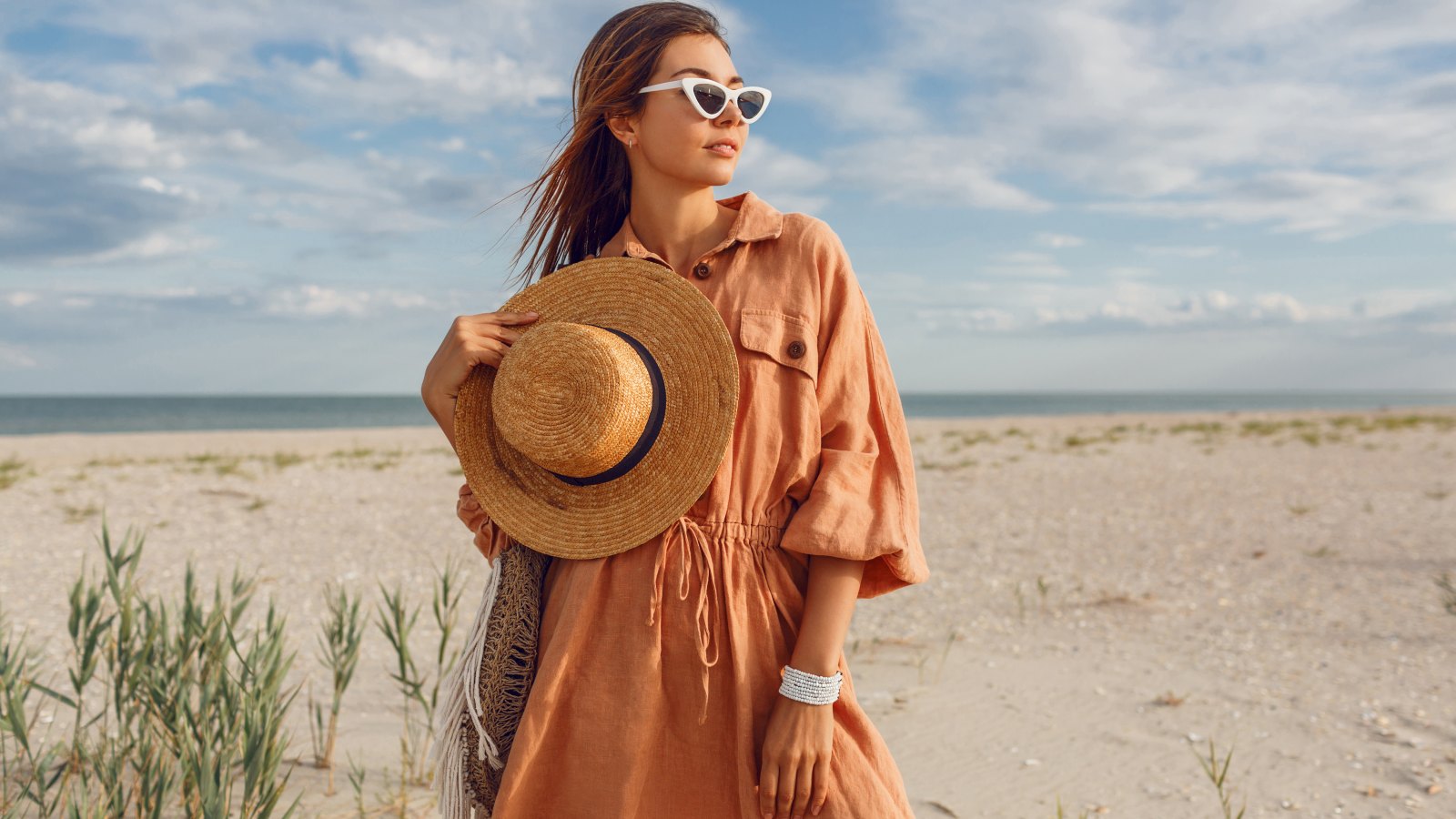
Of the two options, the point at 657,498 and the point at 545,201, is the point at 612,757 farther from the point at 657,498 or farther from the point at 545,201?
the point at 545,201

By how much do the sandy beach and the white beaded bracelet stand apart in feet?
0.62

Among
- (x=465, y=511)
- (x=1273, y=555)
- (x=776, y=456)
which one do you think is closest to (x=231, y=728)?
(x=465, y=511)

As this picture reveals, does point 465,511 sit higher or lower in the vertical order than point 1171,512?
higher

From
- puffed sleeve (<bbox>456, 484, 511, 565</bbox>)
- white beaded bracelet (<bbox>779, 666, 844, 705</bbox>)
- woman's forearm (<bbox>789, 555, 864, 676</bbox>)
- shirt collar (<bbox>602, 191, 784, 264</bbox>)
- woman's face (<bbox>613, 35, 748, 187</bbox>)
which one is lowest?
white beaded bracelet (<bbox>779, 666, 844, 705</bbox>)

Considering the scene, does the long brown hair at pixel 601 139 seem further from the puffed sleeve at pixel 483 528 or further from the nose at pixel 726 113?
the puffed sleeve at pixel 483 528

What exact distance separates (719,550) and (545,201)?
82 centimetres

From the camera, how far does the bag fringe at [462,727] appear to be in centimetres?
180

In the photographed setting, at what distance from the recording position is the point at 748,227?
1810 millimetres

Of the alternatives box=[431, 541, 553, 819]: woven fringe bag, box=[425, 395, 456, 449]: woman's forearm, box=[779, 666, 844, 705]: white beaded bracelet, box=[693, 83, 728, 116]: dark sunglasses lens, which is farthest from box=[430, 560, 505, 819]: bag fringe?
box=[693, 83, 728, 116]: dark sunglasses lens

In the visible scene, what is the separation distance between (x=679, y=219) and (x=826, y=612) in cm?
75

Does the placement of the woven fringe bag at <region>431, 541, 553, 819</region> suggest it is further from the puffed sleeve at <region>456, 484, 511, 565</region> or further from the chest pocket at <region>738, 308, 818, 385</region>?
the chest pocket at <region>738, 308, 818, 385</region>

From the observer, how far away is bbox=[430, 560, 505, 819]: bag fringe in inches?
70.8

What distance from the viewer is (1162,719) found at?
4.44m

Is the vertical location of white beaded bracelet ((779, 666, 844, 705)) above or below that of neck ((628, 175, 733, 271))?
below
